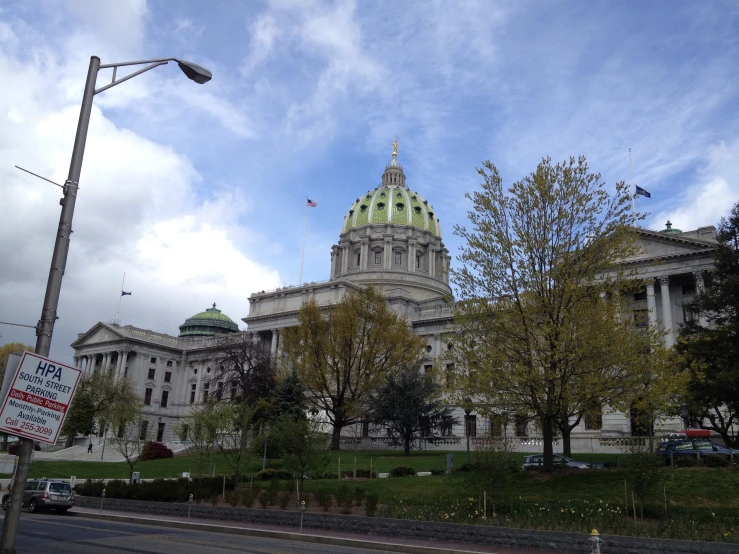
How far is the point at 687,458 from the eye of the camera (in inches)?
1116

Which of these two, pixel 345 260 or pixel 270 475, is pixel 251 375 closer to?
pixel 270 475

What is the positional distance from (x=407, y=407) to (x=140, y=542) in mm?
32566

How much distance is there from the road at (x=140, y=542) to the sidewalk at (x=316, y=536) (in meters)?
0.72

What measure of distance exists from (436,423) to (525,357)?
80.4ft

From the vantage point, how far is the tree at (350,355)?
5488 cm

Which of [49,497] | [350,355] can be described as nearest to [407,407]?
[350,355]

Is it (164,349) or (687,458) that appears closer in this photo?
(687,458)

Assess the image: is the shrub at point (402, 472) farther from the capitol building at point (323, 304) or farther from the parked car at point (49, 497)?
the capitol building at point (323, 304)

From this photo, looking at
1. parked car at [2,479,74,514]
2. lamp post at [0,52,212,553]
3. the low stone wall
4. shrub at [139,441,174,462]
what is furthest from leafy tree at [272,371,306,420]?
lamp post at [0,52,212,553]

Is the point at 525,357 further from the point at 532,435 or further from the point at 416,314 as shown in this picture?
the point at 416,314

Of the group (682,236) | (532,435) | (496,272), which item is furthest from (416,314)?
(496,272)

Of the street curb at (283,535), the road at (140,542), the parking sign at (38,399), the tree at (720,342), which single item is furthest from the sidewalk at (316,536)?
the tree at (720,342)

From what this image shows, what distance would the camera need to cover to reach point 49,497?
1147 inches

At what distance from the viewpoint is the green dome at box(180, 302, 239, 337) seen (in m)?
119
